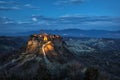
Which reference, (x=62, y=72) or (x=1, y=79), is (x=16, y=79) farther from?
(x=62, y=72)

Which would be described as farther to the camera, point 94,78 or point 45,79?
point 45,79

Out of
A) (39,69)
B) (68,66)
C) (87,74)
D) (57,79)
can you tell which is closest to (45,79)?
(57,79)

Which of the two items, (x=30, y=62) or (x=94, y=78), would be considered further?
(x=30, y=62)

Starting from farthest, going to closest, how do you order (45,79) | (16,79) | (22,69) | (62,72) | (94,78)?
(22,69), (62,72), (16,79), (45,79), (94,78)

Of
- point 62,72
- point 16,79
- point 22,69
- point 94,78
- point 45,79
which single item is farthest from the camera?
point 22,69

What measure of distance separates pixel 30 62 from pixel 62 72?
103ft

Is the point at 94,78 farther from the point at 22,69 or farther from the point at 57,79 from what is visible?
the point at 22,69

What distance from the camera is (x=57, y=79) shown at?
152 meters

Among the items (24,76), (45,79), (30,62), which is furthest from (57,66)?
(45,79)

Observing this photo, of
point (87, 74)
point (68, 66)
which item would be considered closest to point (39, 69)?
point (68, 66)

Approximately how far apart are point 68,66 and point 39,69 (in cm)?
2187

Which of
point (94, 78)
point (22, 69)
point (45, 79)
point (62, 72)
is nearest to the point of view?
point (94, 78)

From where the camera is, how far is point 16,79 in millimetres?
156500

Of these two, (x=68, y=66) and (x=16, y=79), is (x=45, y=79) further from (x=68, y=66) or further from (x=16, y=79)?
(x=68, y=66)
